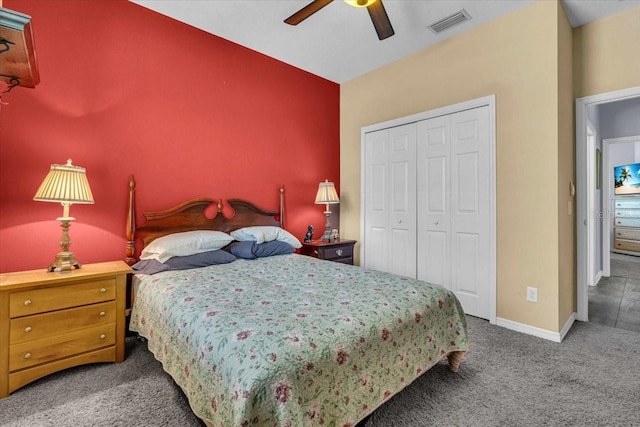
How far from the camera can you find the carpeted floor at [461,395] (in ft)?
5.16

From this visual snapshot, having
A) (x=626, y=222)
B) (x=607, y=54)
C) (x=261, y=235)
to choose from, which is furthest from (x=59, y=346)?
(x=626, y=222)

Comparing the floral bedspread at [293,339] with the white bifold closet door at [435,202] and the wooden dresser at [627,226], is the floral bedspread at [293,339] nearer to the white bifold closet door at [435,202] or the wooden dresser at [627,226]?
the white bifold closet door at [435,202]

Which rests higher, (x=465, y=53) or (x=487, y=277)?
(x=465, y=53)

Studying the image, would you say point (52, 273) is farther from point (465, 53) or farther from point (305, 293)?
point (465, 53)

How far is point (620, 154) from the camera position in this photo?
5602 millimetres

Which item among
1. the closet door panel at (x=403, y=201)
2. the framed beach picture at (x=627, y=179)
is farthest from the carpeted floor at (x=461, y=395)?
the framed beach picture at (x=627, y=179)

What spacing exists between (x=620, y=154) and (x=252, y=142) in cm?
666

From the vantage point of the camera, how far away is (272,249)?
117 inches

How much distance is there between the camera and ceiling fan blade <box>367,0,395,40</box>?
2.01m

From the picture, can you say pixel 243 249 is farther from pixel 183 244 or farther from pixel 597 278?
pixel 597 278

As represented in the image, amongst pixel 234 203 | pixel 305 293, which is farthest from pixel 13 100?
pixel 305 293

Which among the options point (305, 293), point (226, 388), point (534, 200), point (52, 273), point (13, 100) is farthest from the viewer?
point (534, 200)

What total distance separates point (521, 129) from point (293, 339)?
2667 millimetres

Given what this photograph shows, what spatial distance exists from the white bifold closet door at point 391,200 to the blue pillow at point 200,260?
74.2 inches
